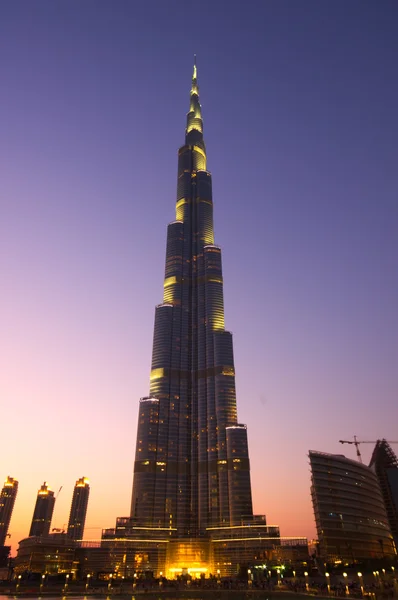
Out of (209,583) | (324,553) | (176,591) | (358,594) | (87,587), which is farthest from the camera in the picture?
(324,553)

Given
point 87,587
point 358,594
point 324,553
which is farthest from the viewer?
point 324,553

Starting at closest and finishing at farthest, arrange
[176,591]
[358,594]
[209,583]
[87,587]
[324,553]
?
[358,594]
[176,591]
[87,587]
[209,583]
[324,553]

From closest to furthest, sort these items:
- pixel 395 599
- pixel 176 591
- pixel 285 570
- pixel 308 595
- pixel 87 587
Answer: pixel 395 599, pixel 308 595, pixel 176 591, pixel 87 587, pixel 285 570

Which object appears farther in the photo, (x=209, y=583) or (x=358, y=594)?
(x=209, y=583)

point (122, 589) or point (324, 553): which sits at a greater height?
point (324, 553)

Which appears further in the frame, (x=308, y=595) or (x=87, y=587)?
(x=87, y=587)

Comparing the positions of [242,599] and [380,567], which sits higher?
[380,567]

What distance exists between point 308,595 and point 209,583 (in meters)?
47.4

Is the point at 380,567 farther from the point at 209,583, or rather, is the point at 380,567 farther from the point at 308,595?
the point at 308,595

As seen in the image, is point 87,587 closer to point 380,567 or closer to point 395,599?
point 395,599

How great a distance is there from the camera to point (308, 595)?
108m

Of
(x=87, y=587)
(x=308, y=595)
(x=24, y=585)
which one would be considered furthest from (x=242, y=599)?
(x=24, y=585)

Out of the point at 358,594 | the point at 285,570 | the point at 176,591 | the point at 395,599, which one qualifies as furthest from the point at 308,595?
the point at 285,570

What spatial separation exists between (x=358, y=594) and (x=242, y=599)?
2681cm
